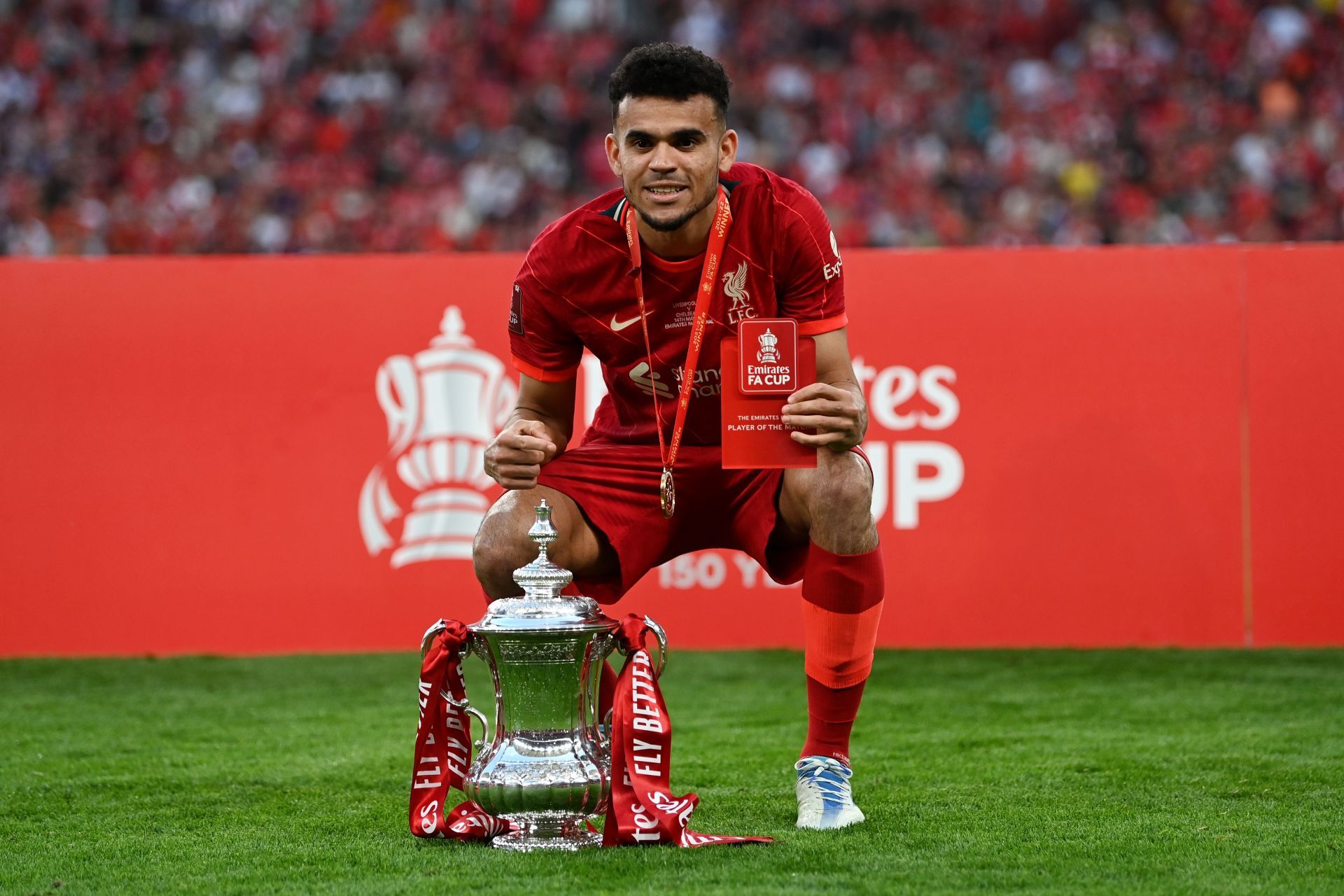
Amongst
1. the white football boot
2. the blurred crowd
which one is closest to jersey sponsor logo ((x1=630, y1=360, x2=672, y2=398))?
the white football boot

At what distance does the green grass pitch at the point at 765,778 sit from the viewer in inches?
105

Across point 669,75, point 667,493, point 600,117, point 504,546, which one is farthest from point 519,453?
point 600,117

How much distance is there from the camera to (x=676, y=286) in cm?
334

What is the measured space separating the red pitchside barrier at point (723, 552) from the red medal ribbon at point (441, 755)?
2.83 meters

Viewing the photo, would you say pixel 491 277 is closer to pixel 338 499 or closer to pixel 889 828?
pixel 338 499

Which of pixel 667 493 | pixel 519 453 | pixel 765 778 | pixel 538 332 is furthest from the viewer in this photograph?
pixel 765 778

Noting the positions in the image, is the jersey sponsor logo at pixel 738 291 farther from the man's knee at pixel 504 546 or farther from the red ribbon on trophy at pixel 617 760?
the red ribbon on trophy at pixel 617 760

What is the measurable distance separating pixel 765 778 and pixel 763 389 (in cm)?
112


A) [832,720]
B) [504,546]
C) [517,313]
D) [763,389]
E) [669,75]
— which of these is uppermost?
[669,75]

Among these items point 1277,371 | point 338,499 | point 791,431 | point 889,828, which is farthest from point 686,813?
point 1277,371

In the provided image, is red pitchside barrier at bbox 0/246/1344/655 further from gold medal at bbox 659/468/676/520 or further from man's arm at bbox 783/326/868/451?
man's arm at bbox 783/326/868/451

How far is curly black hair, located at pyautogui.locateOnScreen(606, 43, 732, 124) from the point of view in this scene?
10.3 ft

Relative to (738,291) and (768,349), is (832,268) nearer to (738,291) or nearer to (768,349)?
(738,291)

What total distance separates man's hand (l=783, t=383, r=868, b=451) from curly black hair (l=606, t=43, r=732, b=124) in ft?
2.21
